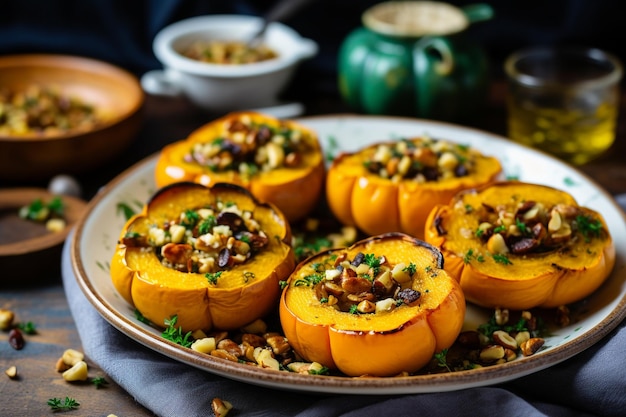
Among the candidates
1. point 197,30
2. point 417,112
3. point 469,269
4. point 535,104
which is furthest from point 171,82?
point 469,269

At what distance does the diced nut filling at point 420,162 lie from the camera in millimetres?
2570

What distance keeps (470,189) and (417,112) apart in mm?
1091

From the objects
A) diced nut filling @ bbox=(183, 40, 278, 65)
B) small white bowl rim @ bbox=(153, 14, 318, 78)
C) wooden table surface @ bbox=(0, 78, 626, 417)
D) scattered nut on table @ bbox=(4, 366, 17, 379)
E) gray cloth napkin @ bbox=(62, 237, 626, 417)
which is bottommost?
wooden table surface @ bbox=(0, 78, 626, 417)

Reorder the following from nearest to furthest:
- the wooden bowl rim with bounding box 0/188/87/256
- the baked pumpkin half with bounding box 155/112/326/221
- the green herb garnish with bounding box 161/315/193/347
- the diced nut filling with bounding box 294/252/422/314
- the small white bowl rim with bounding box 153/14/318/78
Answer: the diced nut filling with bounding box 294/252/422/314 < the green herb garnish with bounding box 161/315/193/347 < the baked pumpkin half with bounding box 155/112/326/221 < the wooden bowl rim with bounding box 0/188/87/256 < the small white bowl rim with bounding box 153/14/318/78

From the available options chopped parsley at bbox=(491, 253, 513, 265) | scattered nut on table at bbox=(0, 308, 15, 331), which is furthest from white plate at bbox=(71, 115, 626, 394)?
scattered nut on table at bbox=(0, 308, 15, 331)

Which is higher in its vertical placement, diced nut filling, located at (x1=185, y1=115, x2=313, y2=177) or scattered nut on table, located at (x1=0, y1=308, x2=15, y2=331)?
diced nut filling, located at (x1=185, y1=115, x2=313, y2=177)

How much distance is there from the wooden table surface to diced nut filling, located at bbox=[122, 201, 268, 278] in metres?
0.36

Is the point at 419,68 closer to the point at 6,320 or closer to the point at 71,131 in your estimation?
the point at 71,131

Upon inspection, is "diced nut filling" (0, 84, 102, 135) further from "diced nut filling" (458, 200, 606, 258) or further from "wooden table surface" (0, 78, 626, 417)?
"diced nut filling" (458, 200, 606, 258)

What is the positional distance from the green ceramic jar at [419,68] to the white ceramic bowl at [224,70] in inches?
11.3

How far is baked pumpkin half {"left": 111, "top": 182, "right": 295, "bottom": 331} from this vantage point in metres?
2.11

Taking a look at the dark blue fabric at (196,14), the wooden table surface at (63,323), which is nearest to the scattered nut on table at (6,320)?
the wooden table surface at (63,323)

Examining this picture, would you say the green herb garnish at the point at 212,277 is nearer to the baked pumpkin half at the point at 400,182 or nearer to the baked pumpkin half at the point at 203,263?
the baked pumpkin half at the point at 203,263

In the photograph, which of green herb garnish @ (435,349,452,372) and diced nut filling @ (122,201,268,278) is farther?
diced nut filling @ (122,201,268,278)
